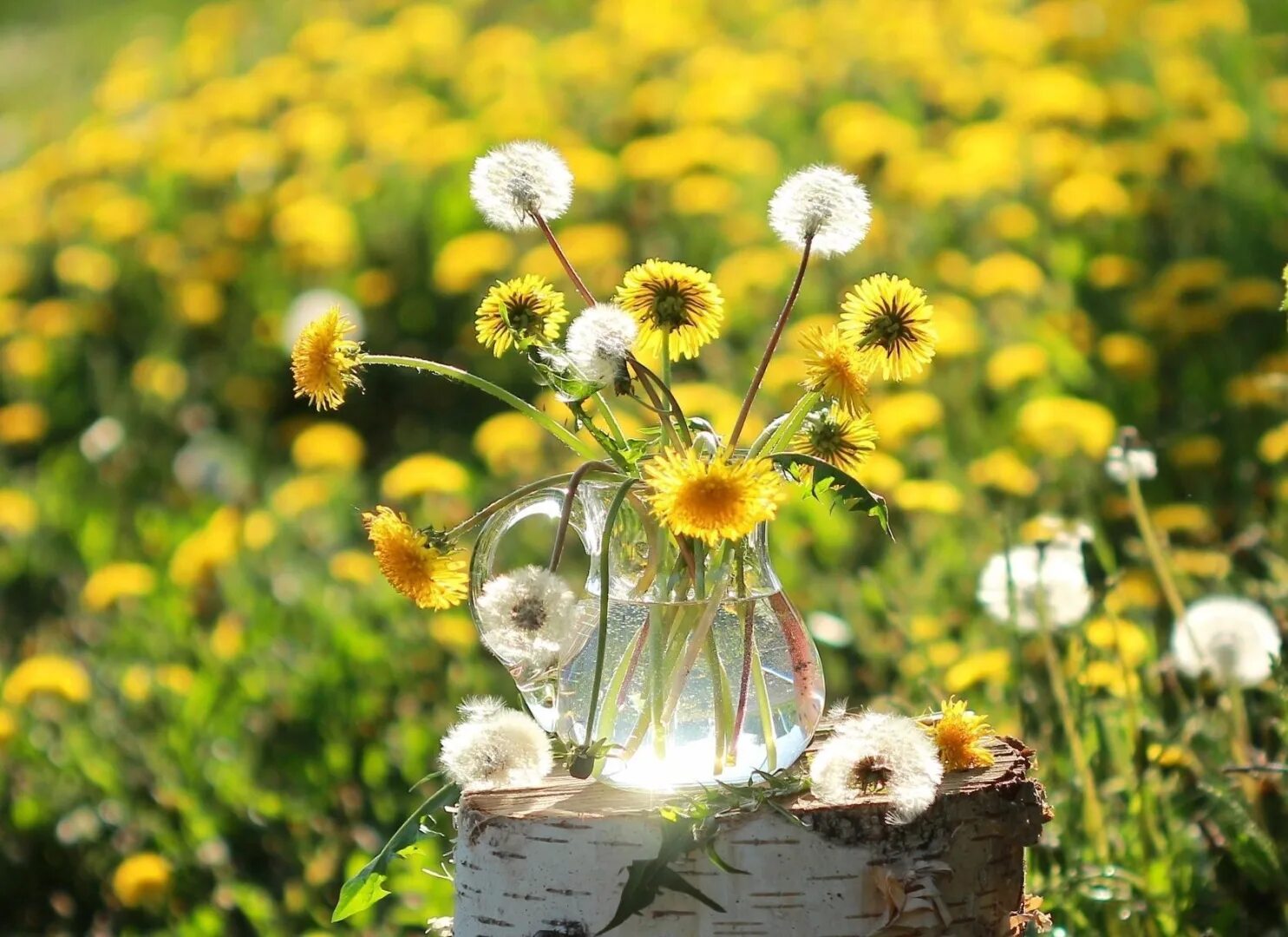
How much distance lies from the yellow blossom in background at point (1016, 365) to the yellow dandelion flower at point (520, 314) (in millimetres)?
2216

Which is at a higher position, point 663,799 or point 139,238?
point 139,238

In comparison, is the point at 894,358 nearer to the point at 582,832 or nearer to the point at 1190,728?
the point at 582,832

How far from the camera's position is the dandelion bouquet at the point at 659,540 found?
153cm

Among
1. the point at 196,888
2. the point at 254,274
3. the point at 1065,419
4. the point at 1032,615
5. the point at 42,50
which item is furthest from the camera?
the point at 42,50

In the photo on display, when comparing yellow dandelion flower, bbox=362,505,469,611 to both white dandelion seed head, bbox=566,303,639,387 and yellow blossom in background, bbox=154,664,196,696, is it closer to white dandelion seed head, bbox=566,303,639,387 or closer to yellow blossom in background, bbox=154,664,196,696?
white dandelion seed head, bbox=566,303,639,387

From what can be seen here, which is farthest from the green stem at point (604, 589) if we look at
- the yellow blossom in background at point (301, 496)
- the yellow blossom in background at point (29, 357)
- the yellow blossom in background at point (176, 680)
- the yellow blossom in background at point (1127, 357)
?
the yellow blossom in background at point (29, 357)

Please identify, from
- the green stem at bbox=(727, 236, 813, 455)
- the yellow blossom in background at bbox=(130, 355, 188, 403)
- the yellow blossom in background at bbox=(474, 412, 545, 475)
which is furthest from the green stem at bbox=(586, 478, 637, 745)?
the yellow blossom in background at bbox=(130, 355, 188, 403)

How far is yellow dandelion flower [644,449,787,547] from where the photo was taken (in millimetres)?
1408

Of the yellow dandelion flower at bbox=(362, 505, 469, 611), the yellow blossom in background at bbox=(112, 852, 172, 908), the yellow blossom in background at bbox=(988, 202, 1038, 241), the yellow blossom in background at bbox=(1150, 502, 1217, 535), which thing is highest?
the yellow blossom in background at bbox=(988, 202, 1038, 241)

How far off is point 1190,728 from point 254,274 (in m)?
3.68

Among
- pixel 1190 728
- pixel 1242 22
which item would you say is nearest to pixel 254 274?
pixel 1242 22

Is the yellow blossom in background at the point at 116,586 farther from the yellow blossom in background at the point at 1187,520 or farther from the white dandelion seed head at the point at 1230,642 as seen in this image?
the white dandelion seed head at the point at 1230,642

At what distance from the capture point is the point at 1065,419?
3.38 m

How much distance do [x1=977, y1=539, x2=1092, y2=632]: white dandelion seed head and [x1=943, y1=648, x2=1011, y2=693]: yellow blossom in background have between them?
0.10 metres
